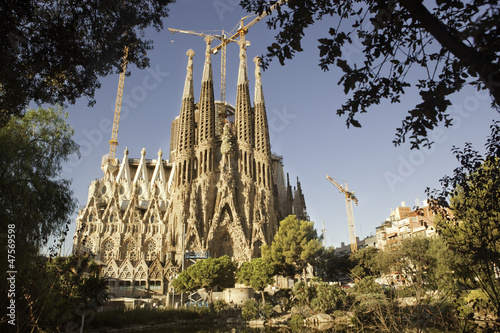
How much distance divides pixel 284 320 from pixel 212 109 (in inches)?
1214

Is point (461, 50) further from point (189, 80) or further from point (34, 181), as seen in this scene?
point (189, 80)

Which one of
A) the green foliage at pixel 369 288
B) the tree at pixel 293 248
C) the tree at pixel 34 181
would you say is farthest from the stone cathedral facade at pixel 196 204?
the tree at pixel 34 181

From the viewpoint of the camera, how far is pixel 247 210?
42.5 m

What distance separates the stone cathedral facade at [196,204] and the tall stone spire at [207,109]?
13 cm

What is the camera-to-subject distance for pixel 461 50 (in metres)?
3.05

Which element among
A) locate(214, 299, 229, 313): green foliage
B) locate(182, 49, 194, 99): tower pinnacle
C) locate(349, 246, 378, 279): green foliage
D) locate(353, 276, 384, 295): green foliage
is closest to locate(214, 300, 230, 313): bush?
locate(214, 299, 229, 313): green foliage

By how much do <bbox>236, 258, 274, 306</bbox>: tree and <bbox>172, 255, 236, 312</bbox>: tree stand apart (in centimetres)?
120

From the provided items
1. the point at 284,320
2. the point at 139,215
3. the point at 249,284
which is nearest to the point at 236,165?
the point at 139,215

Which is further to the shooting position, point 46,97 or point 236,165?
point 236,165

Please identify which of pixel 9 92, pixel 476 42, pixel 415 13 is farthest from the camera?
pixel 9 92

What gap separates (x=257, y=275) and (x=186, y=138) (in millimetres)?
23174

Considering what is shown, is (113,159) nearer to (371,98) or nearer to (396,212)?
(396,212)

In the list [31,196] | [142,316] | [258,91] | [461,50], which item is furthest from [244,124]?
[461,50]

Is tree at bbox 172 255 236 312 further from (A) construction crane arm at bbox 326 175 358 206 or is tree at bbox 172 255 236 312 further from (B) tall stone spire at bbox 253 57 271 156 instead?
(A) construction crane arm at bbox 326 175 358 206
